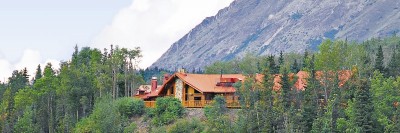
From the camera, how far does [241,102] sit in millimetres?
74125

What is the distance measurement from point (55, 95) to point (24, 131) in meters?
7.12

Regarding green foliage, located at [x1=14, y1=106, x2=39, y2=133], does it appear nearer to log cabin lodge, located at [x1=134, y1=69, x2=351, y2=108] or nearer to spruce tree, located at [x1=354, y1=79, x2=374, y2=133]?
log cabin lodge, located at [x1=134, y1=69, x2=351, y2=108]

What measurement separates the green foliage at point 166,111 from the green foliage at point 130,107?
3.11m

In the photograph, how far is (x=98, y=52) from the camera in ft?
327

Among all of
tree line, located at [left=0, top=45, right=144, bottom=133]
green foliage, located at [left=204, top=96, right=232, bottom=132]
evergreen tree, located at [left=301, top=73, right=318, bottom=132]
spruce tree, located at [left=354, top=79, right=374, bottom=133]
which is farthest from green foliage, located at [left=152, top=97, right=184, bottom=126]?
spruce tree, located at [left=354, top=79, right=374, bottom=133]

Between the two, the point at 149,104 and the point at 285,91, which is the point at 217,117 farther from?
the point at 149,104

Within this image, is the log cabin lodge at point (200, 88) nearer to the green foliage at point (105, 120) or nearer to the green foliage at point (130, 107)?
the green foliage at point (130, 107)

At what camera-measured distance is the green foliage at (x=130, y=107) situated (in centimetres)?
Result: 8344

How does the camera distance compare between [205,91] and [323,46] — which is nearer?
[323,46]

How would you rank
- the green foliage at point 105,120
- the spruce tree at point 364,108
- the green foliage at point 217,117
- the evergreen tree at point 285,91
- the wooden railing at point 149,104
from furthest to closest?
1. the wooden railing at point 149,104
2. the green foliage at point 105,120
3. the evergreen tree at point 285,91
4. the green foliage at point 217,117
5. the spruce tree at point 364,108

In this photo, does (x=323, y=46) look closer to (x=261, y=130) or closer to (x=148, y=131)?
(x=261, y=130)

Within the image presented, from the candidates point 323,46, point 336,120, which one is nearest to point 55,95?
point 323,46

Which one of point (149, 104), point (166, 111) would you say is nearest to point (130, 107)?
point (149, 104)

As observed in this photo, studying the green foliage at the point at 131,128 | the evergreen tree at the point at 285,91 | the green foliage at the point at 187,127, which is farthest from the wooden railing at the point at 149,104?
the evergreen tree at the point at 285,91
